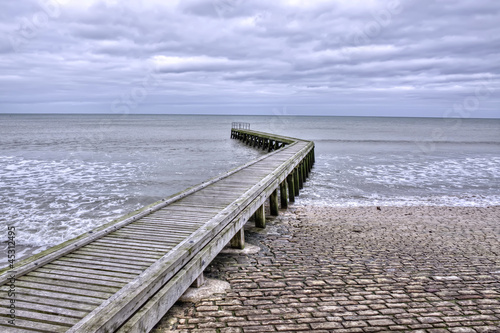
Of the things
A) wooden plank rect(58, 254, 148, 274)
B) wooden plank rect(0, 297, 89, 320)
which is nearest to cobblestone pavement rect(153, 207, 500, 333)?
wooden plank rect(58, 254, 148, 274)

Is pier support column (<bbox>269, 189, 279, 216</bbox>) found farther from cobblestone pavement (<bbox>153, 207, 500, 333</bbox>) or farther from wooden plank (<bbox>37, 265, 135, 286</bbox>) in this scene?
wooden plank (<bbox>37, 265, 135, 286</bbox>)

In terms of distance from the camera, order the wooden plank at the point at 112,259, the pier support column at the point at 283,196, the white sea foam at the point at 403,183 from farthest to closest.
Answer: the white sea foam at the point at 403,183, the pier support column at the point at 283,196, the wooden plank at the point at 112,259

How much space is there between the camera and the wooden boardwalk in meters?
3.24

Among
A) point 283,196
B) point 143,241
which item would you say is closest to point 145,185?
point 283,196

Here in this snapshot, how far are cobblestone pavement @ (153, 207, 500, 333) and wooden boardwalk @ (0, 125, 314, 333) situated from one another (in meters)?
0.65

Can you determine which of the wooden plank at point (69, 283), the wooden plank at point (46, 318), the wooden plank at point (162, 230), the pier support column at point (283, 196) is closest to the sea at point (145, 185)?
the pier support column at point (283, 196)

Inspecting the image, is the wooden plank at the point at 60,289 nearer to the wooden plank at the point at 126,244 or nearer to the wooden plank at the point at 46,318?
the wooden plank at the point at 46,318

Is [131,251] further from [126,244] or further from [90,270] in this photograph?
[90,270]

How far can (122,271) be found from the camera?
4.17 m

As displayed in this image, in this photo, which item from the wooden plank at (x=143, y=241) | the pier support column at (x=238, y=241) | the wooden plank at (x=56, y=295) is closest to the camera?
the wooden plank at (x=56, y=295)

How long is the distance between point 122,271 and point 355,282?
3.46 m

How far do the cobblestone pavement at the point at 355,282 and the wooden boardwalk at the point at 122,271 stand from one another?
654 millimetres

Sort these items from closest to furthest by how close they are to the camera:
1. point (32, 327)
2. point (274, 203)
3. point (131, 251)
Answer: point (32, 327) < point (131, 251) < point (274, 203)

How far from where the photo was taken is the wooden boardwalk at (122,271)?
3.24 m
